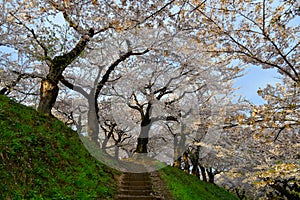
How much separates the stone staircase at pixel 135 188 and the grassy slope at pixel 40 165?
41cm

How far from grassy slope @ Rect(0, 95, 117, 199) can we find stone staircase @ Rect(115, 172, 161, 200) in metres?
0.41

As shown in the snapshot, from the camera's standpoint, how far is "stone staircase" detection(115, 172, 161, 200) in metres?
8.20

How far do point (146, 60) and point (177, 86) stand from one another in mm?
3275

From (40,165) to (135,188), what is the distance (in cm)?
402

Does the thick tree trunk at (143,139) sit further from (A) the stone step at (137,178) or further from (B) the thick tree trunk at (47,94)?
(B) the thick tree trunk at (47,94)

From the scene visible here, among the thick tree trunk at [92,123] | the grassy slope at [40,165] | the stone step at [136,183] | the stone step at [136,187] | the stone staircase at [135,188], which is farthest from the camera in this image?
the thick tree trunk at [92,123]

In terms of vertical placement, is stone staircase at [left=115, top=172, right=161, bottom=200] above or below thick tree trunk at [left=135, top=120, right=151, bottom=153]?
below

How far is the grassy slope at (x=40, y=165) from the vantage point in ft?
17.5

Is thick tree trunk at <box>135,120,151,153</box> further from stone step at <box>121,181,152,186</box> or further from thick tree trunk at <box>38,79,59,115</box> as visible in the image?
thick tree trunk at <box>38,79,59,115</box>

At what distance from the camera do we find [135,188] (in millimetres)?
9320

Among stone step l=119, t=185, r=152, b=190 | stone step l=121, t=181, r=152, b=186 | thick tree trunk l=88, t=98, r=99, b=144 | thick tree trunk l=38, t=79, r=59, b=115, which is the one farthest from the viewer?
thick tree trunk l=88, t=98, r=99, b=144

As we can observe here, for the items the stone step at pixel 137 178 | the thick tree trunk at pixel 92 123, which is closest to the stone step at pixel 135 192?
the stone step at pixel 137 178

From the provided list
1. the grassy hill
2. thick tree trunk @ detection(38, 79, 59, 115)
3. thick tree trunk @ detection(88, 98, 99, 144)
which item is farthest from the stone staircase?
thick tree trunk @ detection(38, 79, 59, 115)

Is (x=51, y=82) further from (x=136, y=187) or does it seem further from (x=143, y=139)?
(x=143, y=139)
